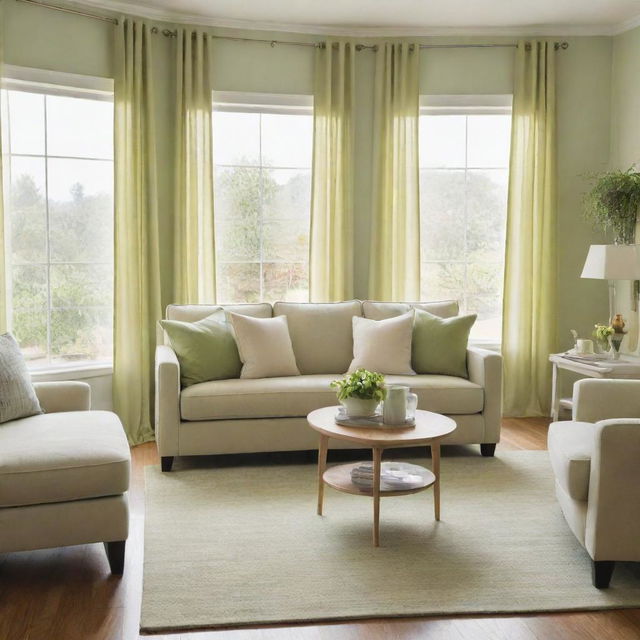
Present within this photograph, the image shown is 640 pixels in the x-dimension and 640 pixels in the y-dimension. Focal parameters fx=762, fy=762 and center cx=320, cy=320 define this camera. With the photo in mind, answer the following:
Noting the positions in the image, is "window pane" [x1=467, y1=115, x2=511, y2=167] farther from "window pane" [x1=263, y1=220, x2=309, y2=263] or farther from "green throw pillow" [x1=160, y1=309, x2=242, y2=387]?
"green throw pillow" [x1=160, y1=309, x2=242, y2=387]

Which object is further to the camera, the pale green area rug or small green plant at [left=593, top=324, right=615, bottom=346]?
small green plant at [left=593, top=324, right=615, bottom=346]

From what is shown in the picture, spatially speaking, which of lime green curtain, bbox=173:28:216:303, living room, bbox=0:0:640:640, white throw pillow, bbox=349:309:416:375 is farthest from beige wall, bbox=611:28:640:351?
lime green curtain, bbox=173:28:216:303

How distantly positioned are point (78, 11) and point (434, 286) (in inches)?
126

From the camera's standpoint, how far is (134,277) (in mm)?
5188

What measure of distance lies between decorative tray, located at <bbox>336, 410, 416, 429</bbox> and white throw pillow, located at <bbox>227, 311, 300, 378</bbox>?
1201 millimetres

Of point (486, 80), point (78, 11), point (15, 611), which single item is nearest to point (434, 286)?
point (486, 80)

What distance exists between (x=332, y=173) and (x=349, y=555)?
10.8ft

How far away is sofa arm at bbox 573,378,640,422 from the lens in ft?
11.4

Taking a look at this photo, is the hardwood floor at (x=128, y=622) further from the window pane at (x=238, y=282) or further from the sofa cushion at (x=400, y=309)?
the window pane at (x=238, y=282)

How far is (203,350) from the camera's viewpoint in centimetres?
462

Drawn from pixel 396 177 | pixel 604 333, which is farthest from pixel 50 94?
pixel 604 333

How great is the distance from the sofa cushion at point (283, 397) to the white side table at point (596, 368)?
0.82 m

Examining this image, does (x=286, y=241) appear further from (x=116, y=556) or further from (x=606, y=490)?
(x=606, y=490)

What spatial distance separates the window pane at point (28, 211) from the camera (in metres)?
4.90
